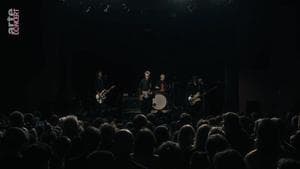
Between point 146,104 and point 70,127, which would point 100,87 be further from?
point 70,127

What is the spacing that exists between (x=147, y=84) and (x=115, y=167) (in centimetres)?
1605

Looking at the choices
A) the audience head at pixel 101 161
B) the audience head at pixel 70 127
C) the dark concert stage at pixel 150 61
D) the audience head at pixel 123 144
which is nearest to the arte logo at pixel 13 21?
the dark concert stage at pixel 150 61

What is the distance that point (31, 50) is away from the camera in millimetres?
20797

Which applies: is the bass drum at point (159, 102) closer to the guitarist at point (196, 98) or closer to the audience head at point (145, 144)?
the guitarist at point (196, 98)

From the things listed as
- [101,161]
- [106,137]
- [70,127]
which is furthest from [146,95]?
[101,161]

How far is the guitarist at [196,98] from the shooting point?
2127 cm

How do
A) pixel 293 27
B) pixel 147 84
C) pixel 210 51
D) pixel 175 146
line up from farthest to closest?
pixel 210 51 < pixel 147 84 < pixel 293 27 < pixel 175 146

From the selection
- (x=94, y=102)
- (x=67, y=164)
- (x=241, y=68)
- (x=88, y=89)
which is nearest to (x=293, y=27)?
(x=241, y=68)

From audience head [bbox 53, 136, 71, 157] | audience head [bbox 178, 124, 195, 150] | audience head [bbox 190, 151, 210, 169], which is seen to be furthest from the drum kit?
audience head [bbox 190, 151, 210, 169]

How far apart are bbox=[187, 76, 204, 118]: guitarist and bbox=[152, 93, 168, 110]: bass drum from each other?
100 centimetres

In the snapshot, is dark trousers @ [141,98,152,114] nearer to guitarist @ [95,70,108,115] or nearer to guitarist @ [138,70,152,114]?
guitarist @ [138,70,152,114]

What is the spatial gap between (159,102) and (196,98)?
1509mm

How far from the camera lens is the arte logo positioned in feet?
64.7

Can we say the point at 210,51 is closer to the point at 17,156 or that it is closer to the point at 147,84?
the point at 147,84
